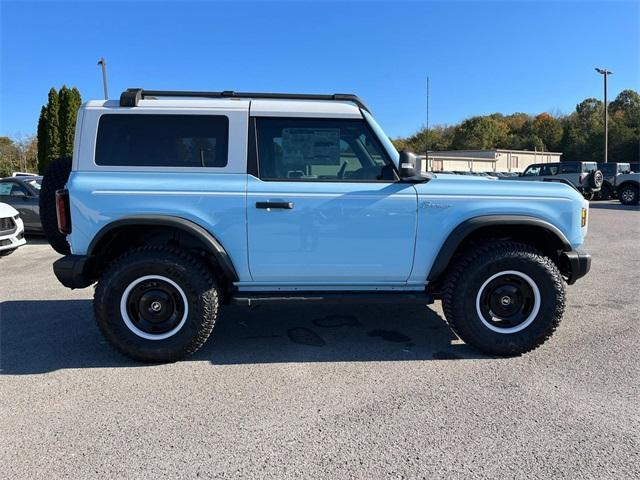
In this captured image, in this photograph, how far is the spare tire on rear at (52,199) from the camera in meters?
4.05

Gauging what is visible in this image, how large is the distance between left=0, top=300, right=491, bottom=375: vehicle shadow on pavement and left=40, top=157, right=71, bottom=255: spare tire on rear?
0.96 metres

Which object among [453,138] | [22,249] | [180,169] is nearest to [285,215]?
[180,169]

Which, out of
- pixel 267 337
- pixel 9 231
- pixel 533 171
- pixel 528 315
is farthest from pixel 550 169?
pixel 9 231

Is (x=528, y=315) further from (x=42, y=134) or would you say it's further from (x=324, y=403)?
(x=42, y=134)

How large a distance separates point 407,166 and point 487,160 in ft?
176

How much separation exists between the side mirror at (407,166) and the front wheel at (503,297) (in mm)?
852

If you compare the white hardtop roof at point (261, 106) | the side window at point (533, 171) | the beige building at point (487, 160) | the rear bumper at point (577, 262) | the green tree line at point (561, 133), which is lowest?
the rear bumper at point (577, 262)

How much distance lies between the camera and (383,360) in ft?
12.4

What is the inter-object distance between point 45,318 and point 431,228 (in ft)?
13.6

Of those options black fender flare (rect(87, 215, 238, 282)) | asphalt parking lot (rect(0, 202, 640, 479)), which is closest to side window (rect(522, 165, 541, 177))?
asphalt parking lot (rect(0, 202, 640, 479))

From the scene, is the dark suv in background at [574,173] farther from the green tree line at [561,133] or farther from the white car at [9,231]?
the green tree line at [561,133]

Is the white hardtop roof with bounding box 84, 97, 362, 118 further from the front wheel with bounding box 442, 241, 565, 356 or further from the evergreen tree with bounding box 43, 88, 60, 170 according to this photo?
Result: the evergreen tree with bounding box 43, 88, 60, 170

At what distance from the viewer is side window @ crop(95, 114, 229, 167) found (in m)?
3.68

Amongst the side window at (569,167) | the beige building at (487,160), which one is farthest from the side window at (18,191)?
the beige building at (487,160)
